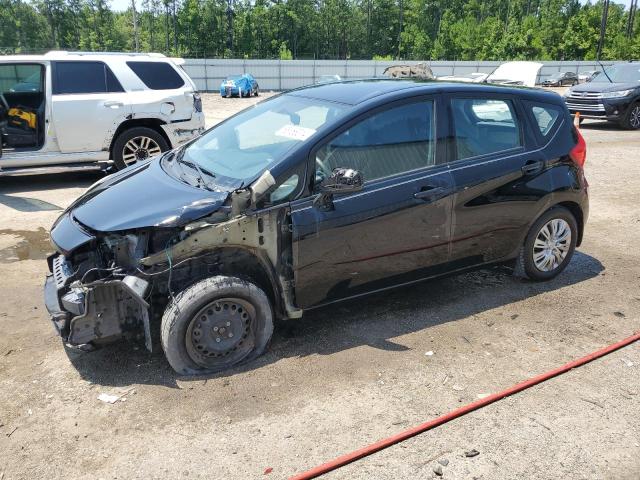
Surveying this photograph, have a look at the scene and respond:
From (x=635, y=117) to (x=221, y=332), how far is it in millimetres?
16225

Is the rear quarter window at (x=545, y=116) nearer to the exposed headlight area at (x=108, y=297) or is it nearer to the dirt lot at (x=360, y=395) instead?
the dirt lot at (x=360, y=395)

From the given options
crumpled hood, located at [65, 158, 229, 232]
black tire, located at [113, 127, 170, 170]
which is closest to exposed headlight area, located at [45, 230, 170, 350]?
crumpled hood, located at [65, 158, 229, 232]

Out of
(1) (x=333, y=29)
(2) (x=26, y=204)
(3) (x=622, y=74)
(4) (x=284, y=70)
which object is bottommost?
(2) (x=26, y=204)

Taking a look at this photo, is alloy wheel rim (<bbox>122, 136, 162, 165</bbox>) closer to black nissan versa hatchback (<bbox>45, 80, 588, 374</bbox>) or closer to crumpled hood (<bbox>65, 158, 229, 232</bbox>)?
black nissan versa hatchback (<bbox>45, 80, 588, 374</bbox>)

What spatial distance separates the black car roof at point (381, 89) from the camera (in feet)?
13.7

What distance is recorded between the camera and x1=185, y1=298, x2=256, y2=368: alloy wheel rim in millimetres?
3531

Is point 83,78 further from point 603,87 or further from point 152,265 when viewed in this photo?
point 603,87

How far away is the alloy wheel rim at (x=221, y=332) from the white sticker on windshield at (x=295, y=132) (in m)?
1.18

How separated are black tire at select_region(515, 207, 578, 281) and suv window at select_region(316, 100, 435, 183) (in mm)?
1332

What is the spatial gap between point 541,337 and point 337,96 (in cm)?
237

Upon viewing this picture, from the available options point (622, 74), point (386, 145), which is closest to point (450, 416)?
point (386, 145)

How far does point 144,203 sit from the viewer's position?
362cm

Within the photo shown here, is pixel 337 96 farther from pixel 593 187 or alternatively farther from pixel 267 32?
pixel 267 32

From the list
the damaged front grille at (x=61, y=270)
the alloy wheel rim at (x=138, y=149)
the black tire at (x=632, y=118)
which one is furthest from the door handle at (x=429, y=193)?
the black tire at (x=632, y=118)
